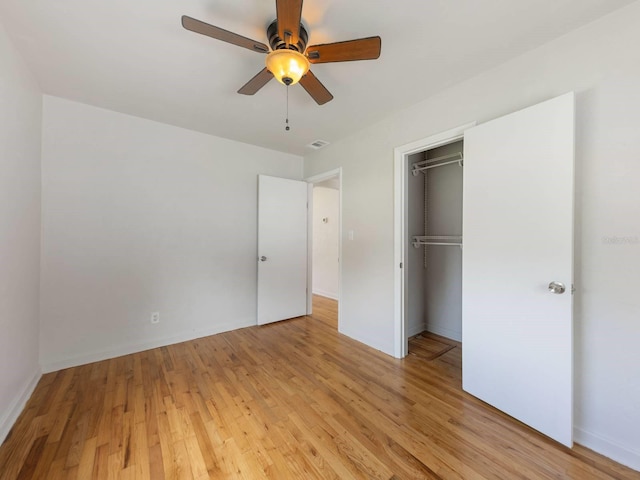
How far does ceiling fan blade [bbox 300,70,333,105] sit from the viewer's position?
1.64m

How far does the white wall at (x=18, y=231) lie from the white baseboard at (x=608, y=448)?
3.49 metres

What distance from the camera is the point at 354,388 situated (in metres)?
2.08

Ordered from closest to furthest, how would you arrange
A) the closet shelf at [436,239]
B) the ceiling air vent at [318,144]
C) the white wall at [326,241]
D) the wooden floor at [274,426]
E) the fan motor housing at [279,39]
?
the wooden floor at [274,426] → the fan motor housing at [279,39] → the closet shelf at [436,239] → the ceiling air vent at [318,144] → the white wall at [326,241]

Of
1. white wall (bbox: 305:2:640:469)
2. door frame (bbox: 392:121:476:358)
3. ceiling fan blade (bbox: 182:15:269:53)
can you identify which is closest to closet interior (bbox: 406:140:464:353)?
door frame (bbox: 392:121:476:358)

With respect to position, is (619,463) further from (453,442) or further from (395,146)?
(395,146)

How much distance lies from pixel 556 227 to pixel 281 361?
2.44 meters

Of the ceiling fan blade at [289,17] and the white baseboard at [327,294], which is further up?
the ceiling fan blade at [289,17]

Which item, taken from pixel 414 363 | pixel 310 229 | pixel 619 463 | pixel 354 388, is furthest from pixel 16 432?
pixel 619 463

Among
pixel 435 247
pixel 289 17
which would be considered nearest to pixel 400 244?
pixel 435 247

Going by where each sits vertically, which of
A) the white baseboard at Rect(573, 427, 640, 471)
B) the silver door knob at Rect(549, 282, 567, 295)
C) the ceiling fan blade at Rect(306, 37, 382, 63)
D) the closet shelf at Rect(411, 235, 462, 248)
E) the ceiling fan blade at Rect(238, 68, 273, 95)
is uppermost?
the ceiling fan blade at Rect(238, 68, 273, 95)

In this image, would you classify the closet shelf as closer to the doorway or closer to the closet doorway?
the closet doorway

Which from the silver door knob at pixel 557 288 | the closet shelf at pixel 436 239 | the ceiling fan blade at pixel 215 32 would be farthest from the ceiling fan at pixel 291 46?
the closet shelf at pixel 436 239

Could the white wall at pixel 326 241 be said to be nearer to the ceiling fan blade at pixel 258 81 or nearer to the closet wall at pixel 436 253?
the closet wall at pixel 436 253

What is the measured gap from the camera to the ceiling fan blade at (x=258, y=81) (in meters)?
1.63
